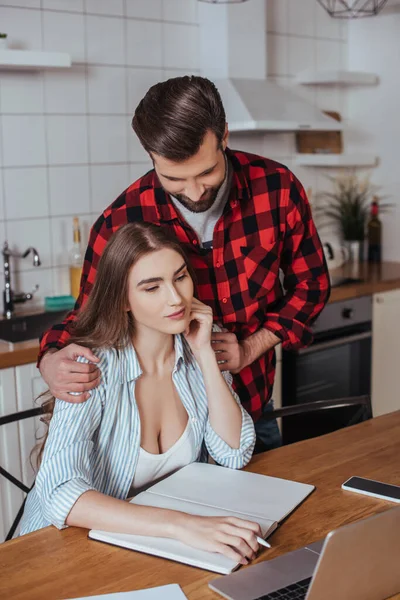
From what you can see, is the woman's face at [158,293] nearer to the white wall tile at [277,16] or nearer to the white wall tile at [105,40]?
the white wall tile at [105,40]

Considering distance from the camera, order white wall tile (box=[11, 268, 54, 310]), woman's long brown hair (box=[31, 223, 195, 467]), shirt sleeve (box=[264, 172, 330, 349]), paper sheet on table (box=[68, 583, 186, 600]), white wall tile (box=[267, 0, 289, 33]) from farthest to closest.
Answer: white wall tile (box=[267, 0, 289, 33]) < white wall tile (box=[11, 268, 54, 310]) < shirt sleeve (box=[264, 172, 330, 349]) < woman's long brown hair (box=[31, 223, 195, 467]) < paper sheet on table (box=[68, 583, 186, 600])

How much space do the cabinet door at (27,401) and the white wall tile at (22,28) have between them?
4.00ft

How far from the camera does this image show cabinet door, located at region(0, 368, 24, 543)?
2.53 meters

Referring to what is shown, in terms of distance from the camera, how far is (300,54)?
3.95 m

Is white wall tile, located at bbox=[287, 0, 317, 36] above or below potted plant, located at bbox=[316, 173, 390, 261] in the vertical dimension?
above

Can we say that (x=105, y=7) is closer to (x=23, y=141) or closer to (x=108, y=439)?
(x=23, y=141)

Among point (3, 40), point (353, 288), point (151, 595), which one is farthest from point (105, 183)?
point (151, 595)

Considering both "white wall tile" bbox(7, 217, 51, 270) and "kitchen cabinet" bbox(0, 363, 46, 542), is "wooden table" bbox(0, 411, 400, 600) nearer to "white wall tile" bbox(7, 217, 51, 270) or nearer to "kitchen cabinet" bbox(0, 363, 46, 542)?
"kitchen cabinet" bbox(0, 363, 46, 542)

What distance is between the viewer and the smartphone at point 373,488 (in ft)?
4.85

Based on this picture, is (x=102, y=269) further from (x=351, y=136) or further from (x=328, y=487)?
(x=351, y=136)

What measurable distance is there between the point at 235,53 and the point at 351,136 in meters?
1.02

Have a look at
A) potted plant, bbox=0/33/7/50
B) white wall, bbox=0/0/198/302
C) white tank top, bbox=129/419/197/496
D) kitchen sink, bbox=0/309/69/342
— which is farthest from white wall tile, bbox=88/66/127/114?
white tank top, bbox=129/419/197/496

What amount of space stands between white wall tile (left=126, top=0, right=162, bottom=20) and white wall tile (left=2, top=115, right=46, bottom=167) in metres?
0.63

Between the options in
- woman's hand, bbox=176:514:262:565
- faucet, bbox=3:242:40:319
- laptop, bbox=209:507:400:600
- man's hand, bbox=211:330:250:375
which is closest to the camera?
laptop, bbox=209:507:400:600
